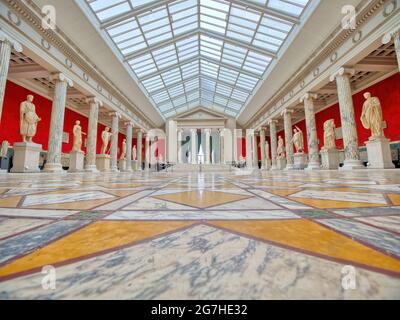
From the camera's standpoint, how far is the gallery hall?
333mm

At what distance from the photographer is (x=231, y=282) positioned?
29cm

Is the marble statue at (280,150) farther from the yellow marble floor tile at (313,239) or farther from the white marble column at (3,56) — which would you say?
the yellow marble floor tile at (313,239)

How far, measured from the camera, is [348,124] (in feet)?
22.3

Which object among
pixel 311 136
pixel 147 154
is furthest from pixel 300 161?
pixel 147 154

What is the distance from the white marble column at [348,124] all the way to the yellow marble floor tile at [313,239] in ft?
23.8

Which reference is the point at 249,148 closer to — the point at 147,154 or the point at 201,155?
the point at 201,155

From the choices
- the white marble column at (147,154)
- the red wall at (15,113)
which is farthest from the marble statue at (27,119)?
the white marble column at (147,154)

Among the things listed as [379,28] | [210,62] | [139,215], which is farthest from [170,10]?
[139,215]

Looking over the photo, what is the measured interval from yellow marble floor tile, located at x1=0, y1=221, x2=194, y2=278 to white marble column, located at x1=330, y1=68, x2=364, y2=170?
7.52m

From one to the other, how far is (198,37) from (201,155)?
14342 mm

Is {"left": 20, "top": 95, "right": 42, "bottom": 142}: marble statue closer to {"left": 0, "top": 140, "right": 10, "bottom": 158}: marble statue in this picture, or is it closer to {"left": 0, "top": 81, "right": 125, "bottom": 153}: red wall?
{"left": 0, "top": 140, "right": 10, "bottom": 158}: marble statue

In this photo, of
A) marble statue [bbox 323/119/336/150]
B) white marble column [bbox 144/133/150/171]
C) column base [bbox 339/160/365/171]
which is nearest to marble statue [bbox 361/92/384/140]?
column base [bbox 339/160/365/171]

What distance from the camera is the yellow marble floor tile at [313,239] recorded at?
1.23 feet
